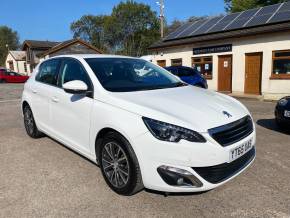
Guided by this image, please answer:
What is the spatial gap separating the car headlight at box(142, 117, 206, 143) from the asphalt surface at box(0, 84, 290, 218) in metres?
0.83

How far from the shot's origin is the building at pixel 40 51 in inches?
1575

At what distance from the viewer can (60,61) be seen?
4.83 meters

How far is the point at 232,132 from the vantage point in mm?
3217

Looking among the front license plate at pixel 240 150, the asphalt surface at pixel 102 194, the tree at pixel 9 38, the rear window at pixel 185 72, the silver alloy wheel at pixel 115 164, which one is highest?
the tree at pixel 9 38

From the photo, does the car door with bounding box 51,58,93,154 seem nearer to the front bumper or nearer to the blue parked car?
the front bumper

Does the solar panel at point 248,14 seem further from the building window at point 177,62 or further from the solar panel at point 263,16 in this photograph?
the building window at point 177,62

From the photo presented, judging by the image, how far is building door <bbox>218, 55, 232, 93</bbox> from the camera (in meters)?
16.3

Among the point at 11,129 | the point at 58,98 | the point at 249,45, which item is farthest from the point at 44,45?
the point at 58,98

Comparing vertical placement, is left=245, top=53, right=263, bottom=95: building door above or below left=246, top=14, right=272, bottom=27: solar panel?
below

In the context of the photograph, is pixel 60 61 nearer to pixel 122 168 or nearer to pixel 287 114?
pixel 122 168

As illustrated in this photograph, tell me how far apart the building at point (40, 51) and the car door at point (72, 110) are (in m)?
36.6

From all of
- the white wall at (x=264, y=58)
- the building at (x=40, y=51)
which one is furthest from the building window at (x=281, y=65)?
the building at (x=40, y=51)

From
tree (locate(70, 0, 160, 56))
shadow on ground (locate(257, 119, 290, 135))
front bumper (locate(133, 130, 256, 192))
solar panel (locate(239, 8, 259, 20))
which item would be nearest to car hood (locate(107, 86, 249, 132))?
front bumper (locate(133, 130, 256, 192))

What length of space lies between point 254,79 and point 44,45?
3992cm
